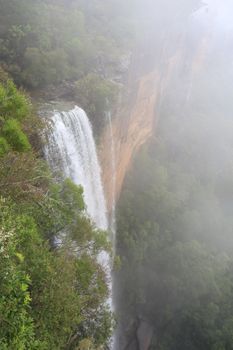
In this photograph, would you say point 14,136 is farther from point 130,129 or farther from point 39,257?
point 130,129

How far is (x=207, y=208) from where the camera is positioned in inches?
1149

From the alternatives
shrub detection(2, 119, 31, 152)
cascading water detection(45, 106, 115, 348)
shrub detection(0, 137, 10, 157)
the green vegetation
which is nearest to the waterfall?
cascading water detection(45, 106, 115, 348)

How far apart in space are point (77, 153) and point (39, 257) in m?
7.81

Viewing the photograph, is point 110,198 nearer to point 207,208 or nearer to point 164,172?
point 164,172

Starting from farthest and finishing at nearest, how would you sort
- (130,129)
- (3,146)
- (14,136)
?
1. (130,129)
2. (14,136)
3. (3,146)

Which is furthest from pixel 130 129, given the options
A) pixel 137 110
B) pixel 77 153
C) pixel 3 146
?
pixel 3 146

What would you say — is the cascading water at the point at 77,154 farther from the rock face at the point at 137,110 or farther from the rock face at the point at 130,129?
the rock face at the point at 130,129

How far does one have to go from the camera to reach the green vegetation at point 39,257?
538 cm

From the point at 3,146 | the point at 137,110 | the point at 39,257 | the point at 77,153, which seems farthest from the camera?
the point at 137,110

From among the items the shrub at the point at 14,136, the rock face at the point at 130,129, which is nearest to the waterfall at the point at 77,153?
the rock face at the point at 130,129

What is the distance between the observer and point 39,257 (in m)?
7.22

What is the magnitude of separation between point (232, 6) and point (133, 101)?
135ft

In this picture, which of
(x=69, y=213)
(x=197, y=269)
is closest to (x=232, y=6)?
(x=197, y=269)

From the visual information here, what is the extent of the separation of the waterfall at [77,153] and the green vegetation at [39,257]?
1.59m
